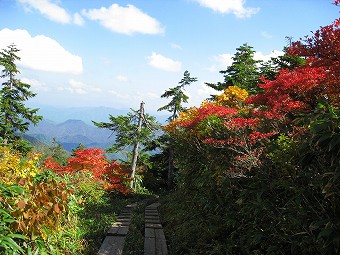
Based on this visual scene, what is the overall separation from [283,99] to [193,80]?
1646cm

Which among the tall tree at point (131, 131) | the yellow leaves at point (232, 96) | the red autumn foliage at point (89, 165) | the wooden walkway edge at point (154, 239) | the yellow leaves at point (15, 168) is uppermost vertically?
the yellow leaves at point (232, 96)

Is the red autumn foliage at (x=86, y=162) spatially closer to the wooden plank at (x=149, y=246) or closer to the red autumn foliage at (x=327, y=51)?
the wooden plank at (x=149, y=246)

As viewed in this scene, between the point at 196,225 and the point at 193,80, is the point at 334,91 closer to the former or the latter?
the point at 196,225

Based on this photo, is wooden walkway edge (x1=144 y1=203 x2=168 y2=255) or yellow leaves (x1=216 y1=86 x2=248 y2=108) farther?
yellow leaves (x1=216 y1=86 x2=248 y2=108)

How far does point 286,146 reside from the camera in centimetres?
513

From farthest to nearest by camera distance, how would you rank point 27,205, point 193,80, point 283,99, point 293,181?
point 193,80
point 283,99
point 293,181
point 27,205

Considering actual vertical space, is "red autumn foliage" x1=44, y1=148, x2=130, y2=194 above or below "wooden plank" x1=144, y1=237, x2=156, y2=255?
above

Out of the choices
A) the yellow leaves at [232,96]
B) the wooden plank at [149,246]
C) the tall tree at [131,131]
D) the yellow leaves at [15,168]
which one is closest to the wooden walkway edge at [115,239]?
the wooden plank at [149,246]

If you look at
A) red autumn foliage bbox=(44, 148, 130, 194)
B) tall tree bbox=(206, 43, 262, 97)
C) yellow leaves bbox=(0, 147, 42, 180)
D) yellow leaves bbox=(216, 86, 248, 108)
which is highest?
tall tree bbox=(206, 43, 262, 97)

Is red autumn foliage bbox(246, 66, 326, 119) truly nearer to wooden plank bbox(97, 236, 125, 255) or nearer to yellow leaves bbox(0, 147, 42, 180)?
wooden plank bbox(97, 236, 125, 255)

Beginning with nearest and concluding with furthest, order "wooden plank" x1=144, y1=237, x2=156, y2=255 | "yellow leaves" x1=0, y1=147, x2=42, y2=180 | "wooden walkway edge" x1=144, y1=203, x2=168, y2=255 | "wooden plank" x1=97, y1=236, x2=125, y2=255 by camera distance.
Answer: "yellow leaves" x1=0, y1=147, x2=42, y2=180
"wooden plank" x1=97, y1=236, x2=125, y2=255
"wooden plank" x1=144, y1=237, x2=156, y2=255
"wooden walkway edge" x1=144, y1=203, x2=168, y2=255

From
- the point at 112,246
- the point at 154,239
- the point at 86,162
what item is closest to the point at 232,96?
the point at 86,162

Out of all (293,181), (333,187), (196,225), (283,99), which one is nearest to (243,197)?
(293,181)

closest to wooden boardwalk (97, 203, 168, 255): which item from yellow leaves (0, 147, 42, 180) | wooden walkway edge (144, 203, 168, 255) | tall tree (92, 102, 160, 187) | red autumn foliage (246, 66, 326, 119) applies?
wooden walkway edge (144, 203, 168, 255)
